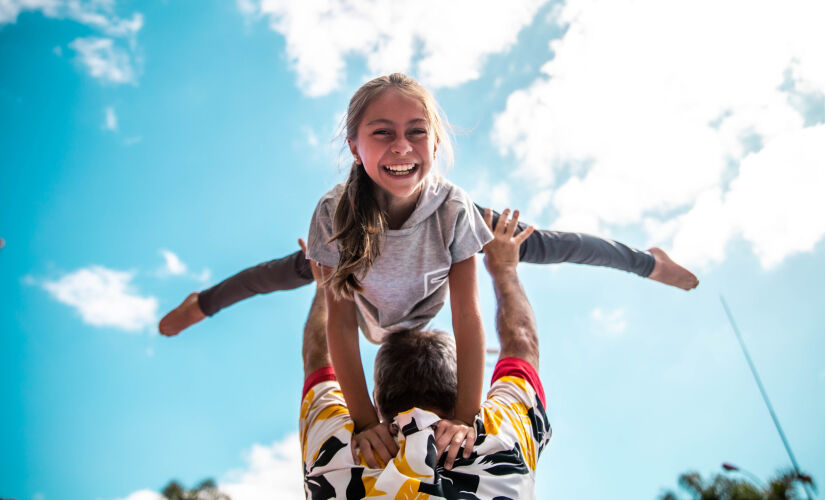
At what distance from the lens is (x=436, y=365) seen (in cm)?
222

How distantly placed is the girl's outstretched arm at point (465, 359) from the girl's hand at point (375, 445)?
18 centimetres

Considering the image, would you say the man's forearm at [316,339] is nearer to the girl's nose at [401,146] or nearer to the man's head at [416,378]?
the man's head at [416,378]

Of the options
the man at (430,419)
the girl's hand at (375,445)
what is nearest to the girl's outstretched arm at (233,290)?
the man at (430,419)

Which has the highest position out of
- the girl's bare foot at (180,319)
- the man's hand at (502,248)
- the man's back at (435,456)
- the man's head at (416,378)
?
the girl's bare foot at (180,319)

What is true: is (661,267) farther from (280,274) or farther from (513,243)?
(280,274)

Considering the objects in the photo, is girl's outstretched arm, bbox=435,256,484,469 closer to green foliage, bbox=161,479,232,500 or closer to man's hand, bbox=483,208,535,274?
man's hand, bbox=483,208,535,274

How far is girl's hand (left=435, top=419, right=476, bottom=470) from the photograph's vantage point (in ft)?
5.60

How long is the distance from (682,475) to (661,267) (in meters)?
13.8

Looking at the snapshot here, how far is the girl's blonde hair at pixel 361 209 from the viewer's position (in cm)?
243

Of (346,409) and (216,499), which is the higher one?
(216,499)

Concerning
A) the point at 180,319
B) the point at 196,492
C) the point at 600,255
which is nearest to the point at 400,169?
the point at 600,255

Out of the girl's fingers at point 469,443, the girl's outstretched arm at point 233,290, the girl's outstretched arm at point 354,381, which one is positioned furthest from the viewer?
the girl's outstretched arm at point 233,290

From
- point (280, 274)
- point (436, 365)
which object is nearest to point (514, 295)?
point (436, 365)

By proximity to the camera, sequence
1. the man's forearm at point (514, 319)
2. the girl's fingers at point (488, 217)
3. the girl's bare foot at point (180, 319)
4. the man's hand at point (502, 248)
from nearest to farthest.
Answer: the man's forearm at point (514, 319) → the man's hand at point (502, 248) → the girl's fingers at point (488, 217) → the girl's bare foot at point (180, 319)
